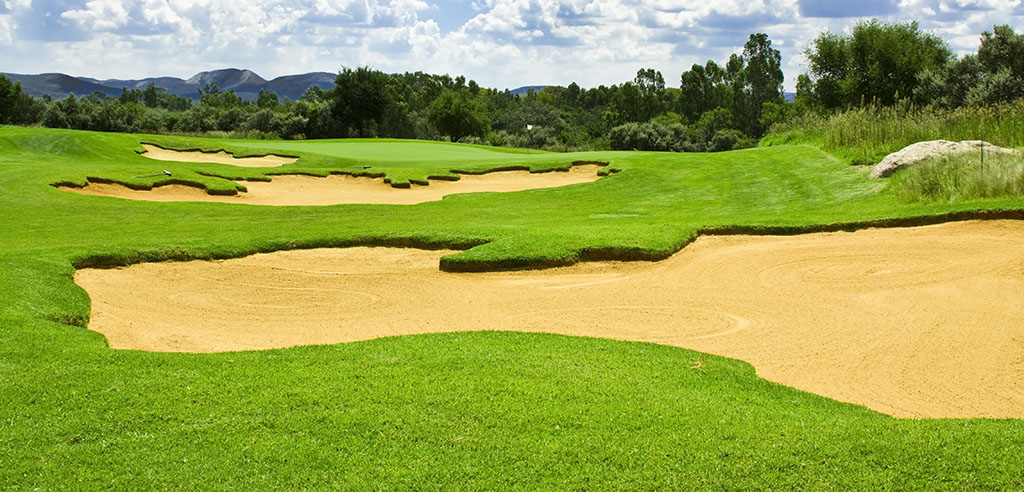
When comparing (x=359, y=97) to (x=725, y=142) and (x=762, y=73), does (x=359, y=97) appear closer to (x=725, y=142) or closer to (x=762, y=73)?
(x=725, y=142)

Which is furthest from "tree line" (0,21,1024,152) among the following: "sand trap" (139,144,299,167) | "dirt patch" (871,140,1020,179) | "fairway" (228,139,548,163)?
"sand trap" (139,144,299,167)

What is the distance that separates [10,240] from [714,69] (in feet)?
449

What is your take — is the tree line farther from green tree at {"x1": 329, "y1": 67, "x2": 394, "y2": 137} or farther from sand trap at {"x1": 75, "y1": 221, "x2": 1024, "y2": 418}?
sand trap at {"x1": 75, "y1": 221, "x2": 1024, "y2": 418}

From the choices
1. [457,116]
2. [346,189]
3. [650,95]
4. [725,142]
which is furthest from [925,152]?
[650,95]

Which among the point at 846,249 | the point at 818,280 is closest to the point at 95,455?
the point at 818,280

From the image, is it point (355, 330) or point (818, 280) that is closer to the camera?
point (355, 330)

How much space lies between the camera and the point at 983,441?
5980mm

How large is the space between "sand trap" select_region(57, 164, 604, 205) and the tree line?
13.5 meters

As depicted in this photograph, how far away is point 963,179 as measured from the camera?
17859 mm

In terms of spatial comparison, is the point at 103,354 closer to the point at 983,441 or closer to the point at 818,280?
the point at 983,441

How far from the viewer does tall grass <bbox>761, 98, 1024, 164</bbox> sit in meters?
22.9

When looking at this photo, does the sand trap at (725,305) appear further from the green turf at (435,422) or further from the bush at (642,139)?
the bush at (642,139)

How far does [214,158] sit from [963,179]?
102ft

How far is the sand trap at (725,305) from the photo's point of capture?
912 centimetres
